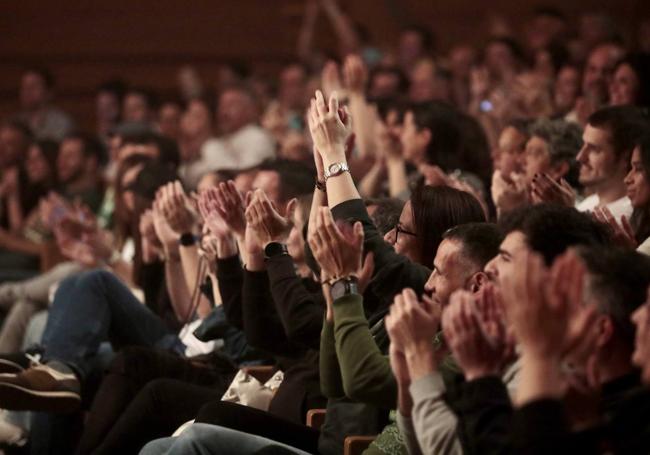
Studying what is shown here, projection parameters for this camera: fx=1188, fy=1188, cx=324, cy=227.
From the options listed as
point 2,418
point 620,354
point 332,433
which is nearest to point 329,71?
point 2,418

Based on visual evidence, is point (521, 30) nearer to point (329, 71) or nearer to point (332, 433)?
point (329, 71)

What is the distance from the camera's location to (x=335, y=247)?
226 cm

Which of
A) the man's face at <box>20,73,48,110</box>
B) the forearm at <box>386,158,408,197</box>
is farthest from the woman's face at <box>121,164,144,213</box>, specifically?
the man's face at <box>20,73,48,110</box>

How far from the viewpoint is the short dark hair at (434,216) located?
269 centimetres

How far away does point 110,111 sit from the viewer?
23.9 ft

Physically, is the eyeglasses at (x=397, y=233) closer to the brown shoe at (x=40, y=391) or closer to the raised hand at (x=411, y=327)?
the raised hand at (x=411, y=327)

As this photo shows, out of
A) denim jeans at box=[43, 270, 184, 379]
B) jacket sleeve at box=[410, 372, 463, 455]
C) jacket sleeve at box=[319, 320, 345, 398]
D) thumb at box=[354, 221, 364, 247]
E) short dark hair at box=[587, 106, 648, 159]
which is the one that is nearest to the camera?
jacket sleeve at box=[410, 372, 463, 455]

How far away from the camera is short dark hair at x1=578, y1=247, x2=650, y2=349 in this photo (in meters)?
1.90

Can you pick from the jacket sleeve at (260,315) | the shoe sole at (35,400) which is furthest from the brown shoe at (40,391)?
the jacket sleeve at (260,315)

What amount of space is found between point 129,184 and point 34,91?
317 cm

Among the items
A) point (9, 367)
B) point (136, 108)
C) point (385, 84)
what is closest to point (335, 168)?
point (9, 367)

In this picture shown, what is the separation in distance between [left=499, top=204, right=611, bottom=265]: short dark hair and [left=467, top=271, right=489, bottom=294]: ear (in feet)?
0.37

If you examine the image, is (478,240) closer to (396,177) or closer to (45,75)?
(396,177)

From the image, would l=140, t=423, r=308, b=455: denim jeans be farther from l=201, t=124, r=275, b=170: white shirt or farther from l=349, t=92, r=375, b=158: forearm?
l=201, t=124, r=275, b=170: white shirt
